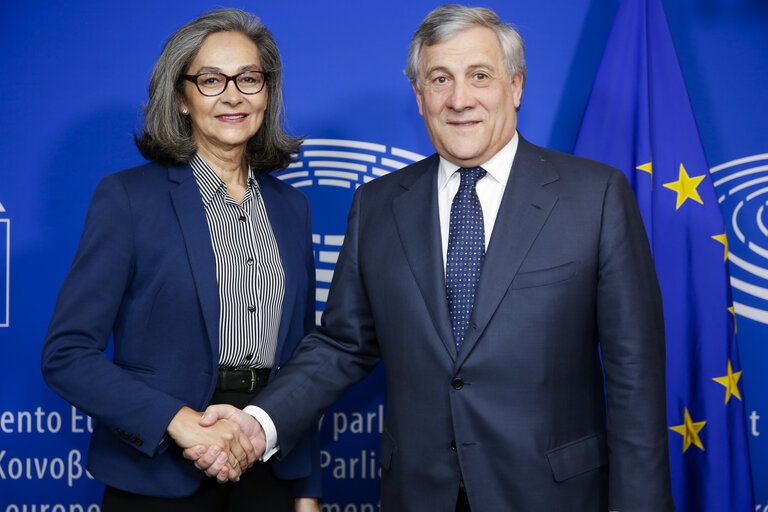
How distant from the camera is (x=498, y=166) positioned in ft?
5.89

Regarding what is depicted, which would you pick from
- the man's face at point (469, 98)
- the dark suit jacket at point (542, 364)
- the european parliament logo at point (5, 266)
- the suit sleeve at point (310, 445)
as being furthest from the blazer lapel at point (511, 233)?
the european parliament logo at point (5, 266)

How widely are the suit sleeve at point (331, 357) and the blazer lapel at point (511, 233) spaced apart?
39 centimetres

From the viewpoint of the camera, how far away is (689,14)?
2.81m

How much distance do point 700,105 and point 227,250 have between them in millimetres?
1910

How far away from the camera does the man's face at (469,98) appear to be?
69.5 inches

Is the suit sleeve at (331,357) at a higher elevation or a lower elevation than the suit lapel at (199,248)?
lower

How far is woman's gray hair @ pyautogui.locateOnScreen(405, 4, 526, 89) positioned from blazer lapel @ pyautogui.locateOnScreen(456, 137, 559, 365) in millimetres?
284

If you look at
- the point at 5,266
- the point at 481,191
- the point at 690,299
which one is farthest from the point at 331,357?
the point at 5,266

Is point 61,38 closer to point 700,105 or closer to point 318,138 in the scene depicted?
point 318,138

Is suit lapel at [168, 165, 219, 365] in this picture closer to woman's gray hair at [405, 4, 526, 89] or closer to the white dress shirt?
the white dress shirt

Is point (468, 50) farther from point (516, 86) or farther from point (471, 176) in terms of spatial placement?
point (471, 176)

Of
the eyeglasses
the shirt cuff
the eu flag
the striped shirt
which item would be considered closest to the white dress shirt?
the shirt cuff

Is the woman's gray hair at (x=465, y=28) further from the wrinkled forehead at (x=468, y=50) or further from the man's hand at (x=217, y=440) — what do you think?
the man's hand at (x=217, y=440)

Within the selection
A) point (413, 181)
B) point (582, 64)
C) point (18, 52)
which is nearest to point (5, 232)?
point (18, 52)
